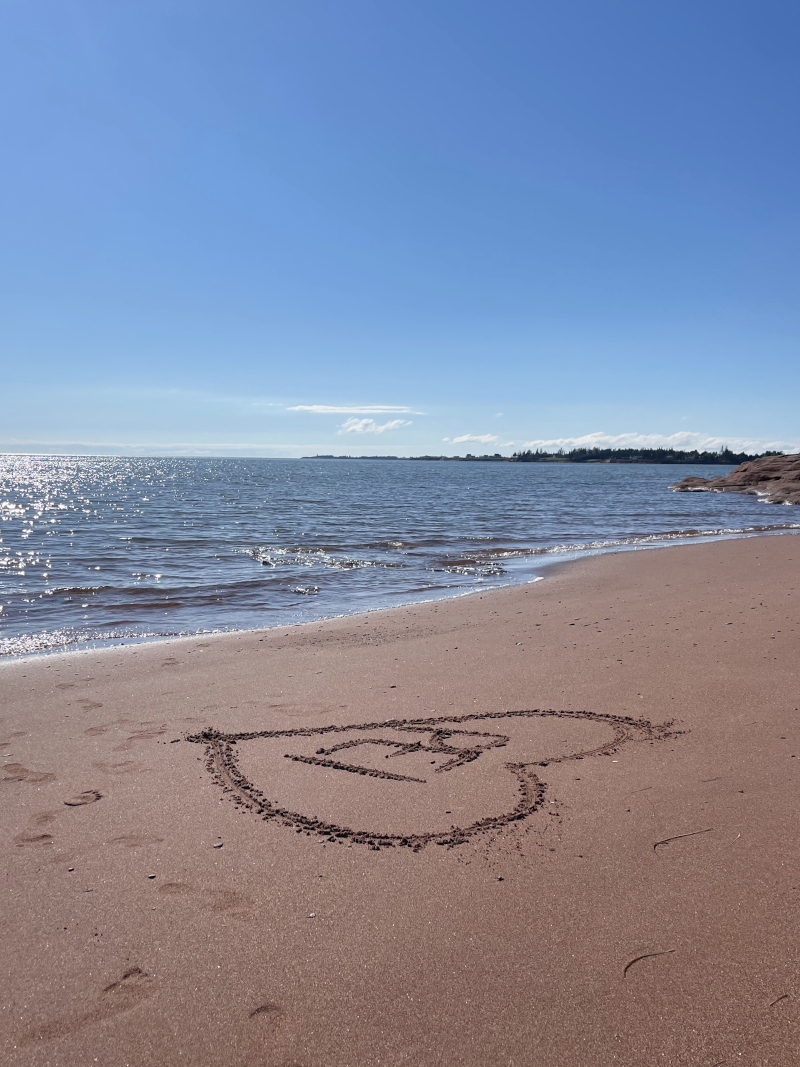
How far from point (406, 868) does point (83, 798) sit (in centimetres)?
201

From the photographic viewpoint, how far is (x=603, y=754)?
14.0 feet

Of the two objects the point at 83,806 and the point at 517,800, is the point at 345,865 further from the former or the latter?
the point at 83,806

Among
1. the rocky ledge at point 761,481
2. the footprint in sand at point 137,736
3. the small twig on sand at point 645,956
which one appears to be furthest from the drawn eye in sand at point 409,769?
the rocky ledge at point 761,481

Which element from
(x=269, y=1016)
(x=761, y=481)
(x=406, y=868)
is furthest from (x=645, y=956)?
(x=761, y=481)

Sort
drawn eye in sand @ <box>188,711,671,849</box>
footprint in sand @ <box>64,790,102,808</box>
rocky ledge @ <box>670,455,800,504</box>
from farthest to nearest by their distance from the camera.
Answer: rocky ledge @ <box>670,455,800,504</box>, footprint in sand @ <box>64,790,102,808</box>, drawn eye in sand @ <box>188,711,671,849</box>

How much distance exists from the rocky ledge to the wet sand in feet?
139

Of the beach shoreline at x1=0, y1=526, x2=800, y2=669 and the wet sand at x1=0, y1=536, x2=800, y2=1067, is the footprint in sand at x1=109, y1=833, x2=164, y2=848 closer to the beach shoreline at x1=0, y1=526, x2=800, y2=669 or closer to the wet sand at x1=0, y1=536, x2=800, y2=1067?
the wet sand at x1=0, y1=536, x2=800, y2=1067

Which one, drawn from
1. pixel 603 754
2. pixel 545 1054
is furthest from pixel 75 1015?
pixel 603 754

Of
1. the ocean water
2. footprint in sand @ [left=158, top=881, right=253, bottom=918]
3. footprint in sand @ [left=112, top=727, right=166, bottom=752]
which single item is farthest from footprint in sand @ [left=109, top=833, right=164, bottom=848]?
the ocean water

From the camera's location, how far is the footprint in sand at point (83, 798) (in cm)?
366

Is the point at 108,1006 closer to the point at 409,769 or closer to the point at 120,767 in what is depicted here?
the point at 120,767

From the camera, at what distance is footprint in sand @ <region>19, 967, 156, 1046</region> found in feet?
7.11

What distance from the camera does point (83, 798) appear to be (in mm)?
3732

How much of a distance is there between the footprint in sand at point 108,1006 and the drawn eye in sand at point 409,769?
1.12m
